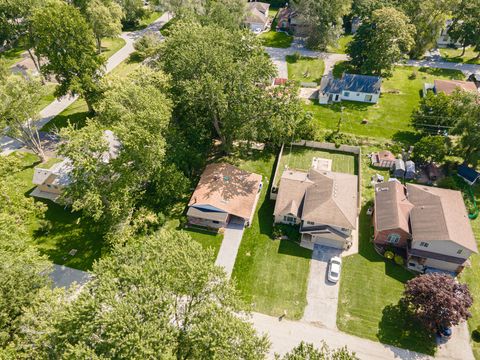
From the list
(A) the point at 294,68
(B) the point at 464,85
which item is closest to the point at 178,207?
(A) the point at 294,68

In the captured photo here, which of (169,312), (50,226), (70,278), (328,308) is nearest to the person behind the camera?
(169,312)

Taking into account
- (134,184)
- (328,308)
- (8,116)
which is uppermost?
(8,116)

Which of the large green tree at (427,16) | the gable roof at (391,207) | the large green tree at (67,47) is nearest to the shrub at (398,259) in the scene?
the gable roof at (391,207)

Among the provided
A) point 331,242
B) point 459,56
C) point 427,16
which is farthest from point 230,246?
point 459,56

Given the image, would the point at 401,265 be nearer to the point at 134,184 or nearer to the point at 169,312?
the point at 169,312

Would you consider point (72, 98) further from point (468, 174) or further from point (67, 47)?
point (468, 174)
